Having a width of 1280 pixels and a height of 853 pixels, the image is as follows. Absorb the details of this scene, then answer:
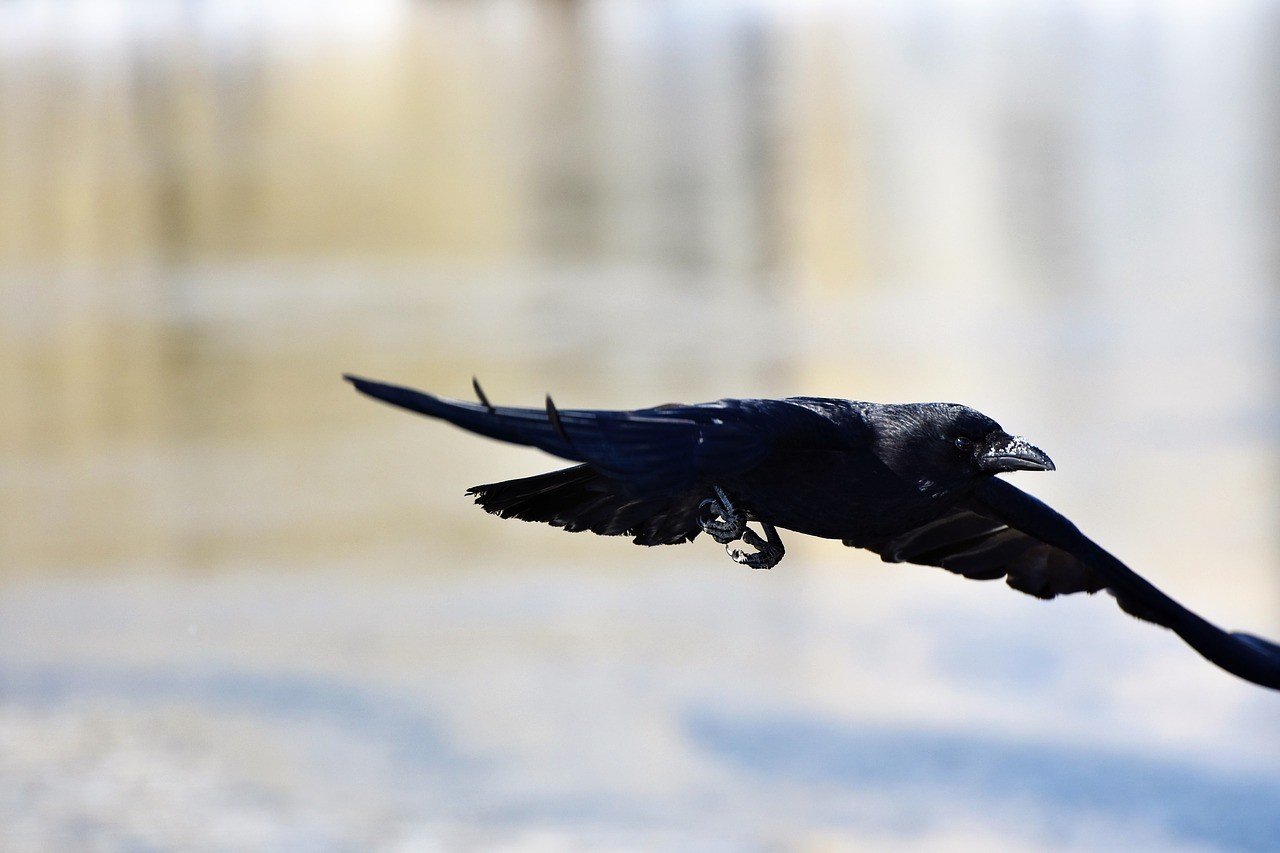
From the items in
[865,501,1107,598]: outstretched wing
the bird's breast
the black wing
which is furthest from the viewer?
[865,501,1107,598]: outstretched wing

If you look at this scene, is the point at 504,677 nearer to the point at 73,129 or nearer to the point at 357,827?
the point at 357,827

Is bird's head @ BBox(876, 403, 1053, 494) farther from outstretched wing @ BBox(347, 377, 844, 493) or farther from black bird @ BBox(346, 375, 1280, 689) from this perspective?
outstretched wing @ BBox(347, 377, 844, 493)

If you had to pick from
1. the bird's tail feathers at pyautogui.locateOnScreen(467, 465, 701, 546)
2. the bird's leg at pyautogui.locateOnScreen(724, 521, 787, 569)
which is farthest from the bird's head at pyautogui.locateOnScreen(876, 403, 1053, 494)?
the bird's tail feathers at pyautogui.locateOnScreen(467, 465, 701, 546)

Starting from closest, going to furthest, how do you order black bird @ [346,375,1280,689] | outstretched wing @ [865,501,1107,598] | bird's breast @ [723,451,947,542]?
black bird @ [346,375,1280,689], bird's breast @ [723,451,947,542], outstretched wing @ [865,501,1107,598]

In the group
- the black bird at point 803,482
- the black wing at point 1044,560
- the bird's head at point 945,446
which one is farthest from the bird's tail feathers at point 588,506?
the black wing at point 1044,560

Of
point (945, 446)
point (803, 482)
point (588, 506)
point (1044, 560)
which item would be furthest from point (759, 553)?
point (1044, 560)

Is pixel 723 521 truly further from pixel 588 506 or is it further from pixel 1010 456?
pixel 1010 456

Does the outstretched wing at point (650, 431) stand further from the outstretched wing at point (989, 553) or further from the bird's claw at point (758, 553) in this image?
the outstretched wing at point (989, 553)

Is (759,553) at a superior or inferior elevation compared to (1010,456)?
inferior
